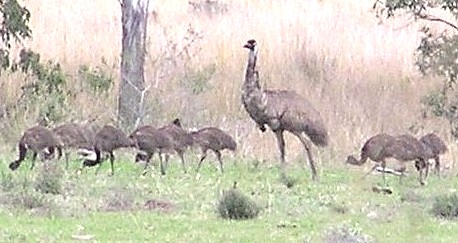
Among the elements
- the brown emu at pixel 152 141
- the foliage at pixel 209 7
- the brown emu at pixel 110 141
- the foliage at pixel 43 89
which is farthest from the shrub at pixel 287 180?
the foliage at pixel 209 7

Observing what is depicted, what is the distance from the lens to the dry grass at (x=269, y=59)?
2666 cm

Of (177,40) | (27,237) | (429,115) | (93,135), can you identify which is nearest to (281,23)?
(177,40)

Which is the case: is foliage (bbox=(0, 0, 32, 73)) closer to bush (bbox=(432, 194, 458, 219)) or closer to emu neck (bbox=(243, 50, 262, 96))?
emu neck (bbox=(243, 50, 262, 96))

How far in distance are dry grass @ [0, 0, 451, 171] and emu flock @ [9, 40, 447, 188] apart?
271 centimetres

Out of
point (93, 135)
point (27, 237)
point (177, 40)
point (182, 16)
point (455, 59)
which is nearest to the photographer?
point (27, 237)

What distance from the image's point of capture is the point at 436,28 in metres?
33.2

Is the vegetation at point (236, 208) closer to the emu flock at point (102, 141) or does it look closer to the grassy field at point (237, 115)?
the grassy field at point (237, 115)

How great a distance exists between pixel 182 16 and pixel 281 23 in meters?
4.15

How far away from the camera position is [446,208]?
1560 cm

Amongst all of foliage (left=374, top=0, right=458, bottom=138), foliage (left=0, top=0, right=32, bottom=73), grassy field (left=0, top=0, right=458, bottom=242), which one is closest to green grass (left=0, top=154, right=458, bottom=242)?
grassy field (left=0, top=0, right=458, bottom=242)

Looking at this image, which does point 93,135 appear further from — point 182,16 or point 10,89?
point 182,16

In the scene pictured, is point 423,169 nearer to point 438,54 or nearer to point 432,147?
point 432,147

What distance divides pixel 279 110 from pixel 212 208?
4.29 m

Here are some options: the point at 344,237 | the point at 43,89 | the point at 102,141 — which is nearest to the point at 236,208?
the point at 344,237
